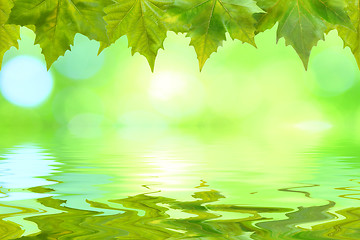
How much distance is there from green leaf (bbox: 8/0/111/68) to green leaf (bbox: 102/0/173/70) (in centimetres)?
4

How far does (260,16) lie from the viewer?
98 cm

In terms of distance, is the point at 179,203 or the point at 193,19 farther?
the point at 179,203

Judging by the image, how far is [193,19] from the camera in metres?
0.91

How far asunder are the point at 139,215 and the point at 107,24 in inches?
98.8

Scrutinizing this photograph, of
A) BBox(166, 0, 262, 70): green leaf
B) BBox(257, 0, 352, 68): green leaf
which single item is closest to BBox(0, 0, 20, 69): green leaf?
BBox(166, 0, 262, 70): green leaf

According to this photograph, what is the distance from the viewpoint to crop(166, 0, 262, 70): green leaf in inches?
34.7

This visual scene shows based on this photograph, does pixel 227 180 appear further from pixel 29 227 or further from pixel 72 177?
pixel 29 227

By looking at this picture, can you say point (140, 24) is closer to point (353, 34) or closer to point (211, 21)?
point (211, 21)

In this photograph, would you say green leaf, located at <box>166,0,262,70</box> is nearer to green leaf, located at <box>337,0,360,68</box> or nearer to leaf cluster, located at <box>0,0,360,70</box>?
leaf cluster, located at <box>0,0,360,70</box>

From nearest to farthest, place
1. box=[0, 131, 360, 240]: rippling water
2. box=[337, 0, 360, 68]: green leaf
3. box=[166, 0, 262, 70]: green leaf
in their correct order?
box=[166, 0, 262, 70]: green leaf
box=[337, 0, 360, 68]: green leaf
box=[0, 131, 360, 240]: rippling water

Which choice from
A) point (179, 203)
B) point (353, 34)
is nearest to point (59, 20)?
point (353, 34)

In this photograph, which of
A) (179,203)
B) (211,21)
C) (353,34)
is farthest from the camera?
(179,203)

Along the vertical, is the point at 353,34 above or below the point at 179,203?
above

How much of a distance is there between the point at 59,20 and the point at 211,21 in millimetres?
239
